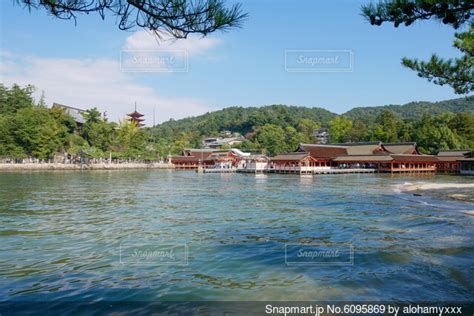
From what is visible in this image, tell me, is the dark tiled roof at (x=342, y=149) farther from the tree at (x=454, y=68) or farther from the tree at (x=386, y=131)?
the tree at (x=454, y=68)

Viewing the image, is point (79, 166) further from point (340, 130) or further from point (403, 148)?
point (340, 130)

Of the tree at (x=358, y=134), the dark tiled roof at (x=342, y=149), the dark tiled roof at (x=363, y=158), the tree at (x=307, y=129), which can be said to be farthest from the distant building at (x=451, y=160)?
the tree at (x=307, y=129)

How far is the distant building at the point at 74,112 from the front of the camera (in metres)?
56.7

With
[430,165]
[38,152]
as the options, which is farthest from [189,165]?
[430,165]

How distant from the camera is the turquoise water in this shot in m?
5.59

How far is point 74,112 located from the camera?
60.8 metres

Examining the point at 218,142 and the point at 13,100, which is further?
the point at 218,142

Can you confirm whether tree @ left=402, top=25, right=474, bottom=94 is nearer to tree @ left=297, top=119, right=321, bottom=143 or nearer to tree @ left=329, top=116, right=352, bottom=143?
tree @ left=329, top=116, right=352, bottom=143

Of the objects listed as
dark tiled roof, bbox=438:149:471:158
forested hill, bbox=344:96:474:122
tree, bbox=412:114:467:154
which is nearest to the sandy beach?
tree, bbox=412:114:467:154

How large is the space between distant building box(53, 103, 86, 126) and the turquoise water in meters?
46.7

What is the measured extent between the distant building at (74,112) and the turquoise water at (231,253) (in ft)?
153

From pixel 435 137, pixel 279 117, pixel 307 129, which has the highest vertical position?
pixel 279 117

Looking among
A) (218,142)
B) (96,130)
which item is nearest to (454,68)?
(96,130)

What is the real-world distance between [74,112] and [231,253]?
60.5m
